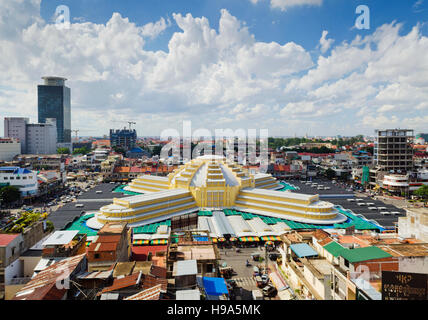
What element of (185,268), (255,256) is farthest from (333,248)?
(255,256)

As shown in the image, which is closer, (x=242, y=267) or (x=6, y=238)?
(x=6, y=238)

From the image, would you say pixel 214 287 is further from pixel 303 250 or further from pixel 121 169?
pixel 121 169

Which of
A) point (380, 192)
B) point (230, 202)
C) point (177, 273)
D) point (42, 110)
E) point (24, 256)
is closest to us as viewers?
point (177, 273)

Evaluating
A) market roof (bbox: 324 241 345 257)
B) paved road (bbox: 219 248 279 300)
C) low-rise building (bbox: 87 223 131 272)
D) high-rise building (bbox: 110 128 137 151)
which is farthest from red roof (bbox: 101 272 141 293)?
high-rise building (bbox: 110 128 137 151)

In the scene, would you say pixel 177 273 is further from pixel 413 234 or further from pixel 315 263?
pixel 413 234

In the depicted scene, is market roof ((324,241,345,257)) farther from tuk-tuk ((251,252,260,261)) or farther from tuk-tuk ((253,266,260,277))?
tuk-tuk ((251,252,260,261))
